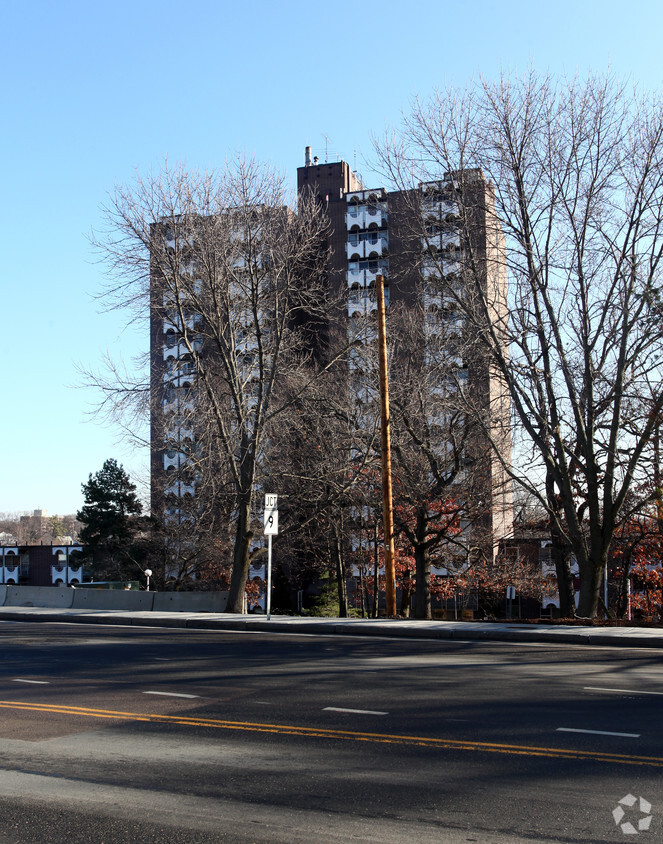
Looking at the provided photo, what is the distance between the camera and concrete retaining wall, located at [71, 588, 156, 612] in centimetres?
2641

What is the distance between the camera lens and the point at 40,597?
1123 inches

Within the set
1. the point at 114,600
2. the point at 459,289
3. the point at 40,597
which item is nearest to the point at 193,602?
the point at 114,600

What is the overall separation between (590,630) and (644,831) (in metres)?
12.4

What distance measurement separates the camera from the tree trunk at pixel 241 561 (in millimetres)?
24719

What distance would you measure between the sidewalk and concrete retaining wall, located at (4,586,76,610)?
3466 millimetres

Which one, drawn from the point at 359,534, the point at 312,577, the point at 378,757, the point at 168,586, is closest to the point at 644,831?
the point at 378,757

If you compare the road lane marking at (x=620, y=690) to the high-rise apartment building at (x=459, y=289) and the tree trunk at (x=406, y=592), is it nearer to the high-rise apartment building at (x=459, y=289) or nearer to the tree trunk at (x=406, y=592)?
the high-rise apartment building at (x=459, y=289)

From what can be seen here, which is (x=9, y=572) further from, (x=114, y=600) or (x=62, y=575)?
(x=114, y=600)

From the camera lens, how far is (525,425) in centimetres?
2131

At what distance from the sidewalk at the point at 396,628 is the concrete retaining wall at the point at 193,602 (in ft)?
5.81

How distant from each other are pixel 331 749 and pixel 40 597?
77.3 ft

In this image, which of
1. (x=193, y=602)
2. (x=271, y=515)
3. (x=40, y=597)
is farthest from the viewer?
(x=40, y=597)

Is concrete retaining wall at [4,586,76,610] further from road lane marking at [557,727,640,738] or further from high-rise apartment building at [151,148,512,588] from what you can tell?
road lane marking at [557,727,640,738]

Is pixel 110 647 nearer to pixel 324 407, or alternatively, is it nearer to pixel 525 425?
pixel 525 425
